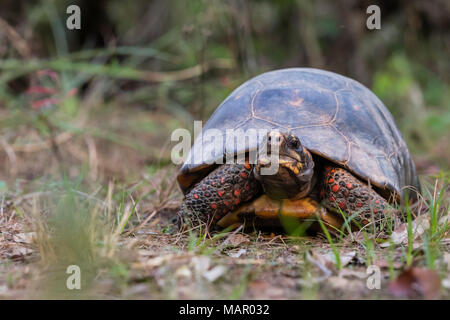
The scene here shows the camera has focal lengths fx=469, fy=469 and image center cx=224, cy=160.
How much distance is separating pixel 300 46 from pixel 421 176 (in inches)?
203

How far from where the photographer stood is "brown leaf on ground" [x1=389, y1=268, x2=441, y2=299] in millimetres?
1674

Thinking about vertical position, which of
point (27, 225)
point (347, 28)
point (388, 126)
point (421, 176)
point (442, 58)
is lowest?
point (421, 176)

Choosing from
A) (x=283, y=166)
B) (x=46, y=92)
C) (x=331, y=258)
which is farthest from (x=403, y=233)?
(x=46, y=92)

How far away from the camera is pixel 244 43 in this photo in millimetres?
5809

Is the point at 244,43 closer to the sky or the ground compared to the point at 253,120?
closer to the sky

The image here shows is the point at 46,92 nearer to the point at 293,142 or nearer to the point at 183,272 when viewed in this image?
the point at 293,142

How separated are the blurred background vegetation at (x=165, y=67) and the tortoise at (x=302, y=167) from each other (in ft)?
5.18

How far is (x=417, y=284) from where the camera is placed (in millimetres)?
1688

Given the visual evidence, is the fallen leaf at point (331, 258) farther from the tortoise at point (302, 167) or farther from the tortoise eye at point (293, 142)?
the tortoise eye at point (293, 142)

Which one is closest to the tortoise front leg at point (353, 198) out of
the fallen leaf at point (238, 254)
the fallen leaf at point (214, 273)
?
the fallen leaf at point (238, 254)

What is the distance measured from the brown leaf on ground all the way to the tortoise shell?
998mm
